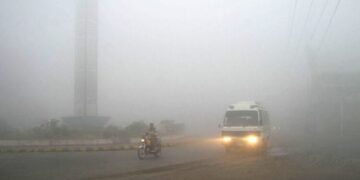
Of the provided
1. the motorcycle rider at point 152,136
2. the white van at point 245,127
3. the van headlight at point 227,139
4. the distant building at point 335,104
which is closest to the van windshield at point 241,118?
the white van at point 245,127

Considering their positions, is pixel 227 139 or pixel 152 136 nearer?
pixel 152 136

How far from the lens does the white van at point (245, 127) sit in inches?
1000

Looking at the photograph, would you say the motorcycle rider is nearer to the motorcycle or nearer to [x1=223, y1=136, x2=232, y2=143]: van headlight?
the motorcycle

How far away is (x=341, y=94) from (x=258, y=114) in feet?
147

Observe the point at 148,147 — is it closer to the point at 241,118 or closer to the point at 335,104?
the point at 241,118

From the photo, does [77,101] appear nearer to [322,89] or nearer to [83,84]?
[83,84]

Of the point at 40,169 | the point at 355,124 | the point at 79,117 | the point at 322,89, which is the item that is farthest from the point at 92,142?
the point at 355,124

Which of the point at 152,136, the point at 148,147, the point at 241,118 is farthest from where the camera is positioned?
the point at 241,118

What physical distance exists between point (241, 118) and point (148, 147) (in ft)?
19.8

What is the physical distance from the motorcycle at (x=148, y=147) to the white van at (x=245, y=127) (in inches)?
167

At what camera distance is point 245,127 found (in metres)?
25.9

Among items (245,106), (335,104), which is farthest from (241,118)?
Result: (335,104)

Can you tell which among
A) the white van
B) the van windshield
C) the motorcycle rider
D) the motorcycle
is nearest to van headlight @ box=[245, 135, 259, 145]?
the white van

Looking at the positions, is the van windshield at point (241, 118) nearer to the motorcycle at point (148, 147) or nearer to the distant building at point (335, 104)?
the motorcycle at point (148, 147)
